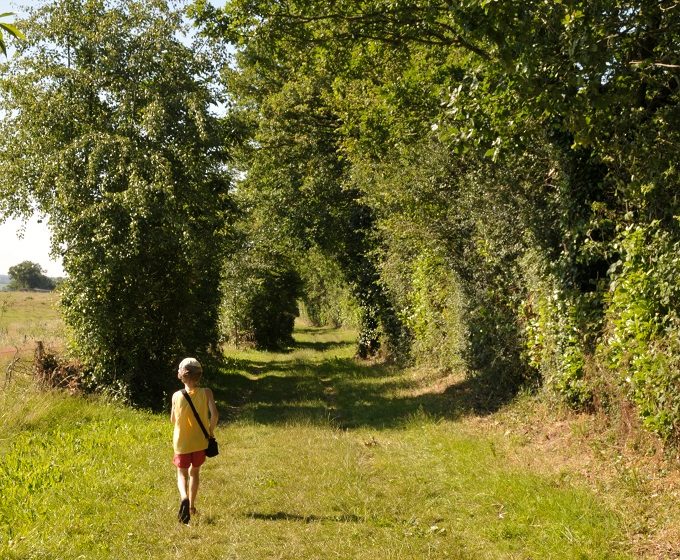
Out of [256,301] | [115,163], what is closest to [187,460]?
[115,163]

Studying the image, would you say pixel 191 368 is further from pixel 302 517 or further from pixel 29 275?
pixel 29 275

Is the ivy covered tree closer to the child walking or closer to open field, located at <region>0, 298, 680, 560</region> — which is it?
open field, located at <region>0, 298, 680, 560</region>

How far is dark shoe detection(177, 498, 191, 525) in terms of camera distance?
6.71 metres

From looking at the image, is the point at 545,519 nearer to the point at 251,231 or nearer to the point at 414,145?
the point at 414,145

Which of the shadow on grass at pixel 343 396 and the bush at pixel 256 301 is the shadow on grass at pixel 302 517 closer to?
the shadow on grass at pixel 343 396

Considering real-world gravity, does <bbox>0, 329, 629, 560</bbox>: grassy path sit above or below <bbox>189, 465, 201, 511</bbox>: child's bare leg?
below

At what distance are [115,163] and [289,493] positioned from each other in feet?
29.9

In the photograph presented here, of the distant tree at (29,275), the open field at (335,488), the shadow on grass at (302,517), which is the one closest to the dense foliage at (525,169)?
the open field at (335,488)

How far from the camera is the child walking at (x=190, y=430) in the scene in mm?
7016

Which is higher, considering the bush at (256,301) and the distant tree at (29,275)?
the distant tree at (29,275)

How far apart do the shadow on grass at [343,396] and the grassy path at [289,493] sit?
18 cm

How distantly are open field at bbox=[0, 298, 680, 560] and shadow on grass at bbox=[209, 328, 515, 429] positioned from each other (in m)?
0.27

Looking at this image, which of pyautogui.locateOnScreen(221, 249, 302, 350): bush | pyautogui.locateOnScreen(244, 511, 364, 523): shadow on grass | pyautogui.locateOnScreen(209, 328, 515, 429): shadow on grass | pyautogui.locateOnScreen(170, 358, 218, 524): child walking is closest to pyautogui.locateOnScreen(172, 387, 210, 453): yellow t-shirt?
pyautogui.locateOnScreen(170, 358, 218, 524): child walking

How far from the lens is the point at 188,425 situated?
7109 mm
